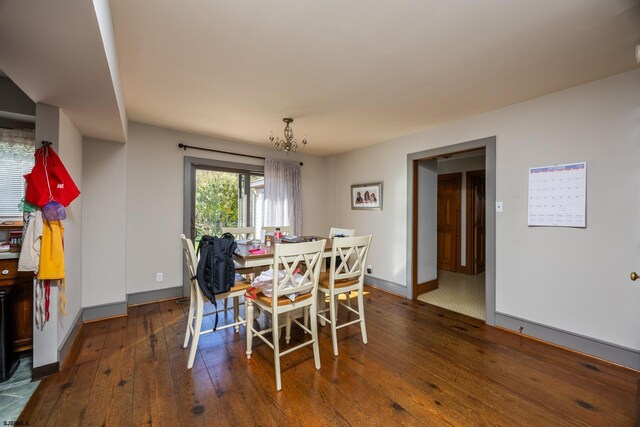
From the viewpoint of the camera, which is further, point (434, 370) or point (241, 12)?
point (434, 370)

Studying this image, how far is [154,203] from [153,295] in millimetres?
1254

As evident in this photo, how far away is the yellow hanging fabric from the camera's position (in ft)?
6.38

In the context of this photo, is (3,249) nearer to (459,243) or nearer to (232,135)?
(232,135)

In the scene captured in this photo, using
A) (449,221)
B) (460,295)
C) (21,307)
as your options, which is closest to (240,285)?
(21,307)

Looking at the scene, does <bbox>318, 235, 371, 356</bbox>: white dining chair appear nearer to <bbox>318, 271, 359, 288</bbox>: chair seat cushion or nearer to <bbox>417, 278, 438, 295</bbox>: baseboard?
<bbox>318, 271, 359, 288</bbox>: chair seat cushion

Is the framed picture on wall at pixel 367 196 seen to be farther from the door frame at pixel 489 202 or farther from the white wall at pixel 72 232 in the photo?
the white wall at pixel 72 232

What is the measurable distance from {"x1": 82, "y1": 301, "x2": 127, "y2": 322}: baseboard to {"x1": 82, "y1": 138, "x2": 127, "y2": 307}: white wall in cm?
4

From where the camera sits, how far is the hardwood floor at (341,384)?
1641 millimetres

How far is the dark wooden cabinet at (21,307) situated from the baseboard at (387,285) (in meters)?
4.06

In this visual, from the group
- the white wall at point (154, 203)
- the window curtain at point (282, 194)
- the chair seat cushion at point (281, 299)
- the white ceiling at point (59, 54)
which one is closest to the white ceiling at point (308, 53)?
the white ceiling at point (59, 54)

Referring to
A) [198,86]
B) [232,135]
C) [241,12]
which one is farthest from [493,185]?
[232,135]

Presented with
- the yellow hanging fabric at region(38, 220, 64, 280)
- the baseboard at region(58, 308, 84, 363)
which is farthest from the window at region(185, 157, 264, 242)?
the yellow hanging fabric at region(38, 220, 64, 280)

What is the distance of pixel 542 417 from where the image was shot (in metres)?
1.64

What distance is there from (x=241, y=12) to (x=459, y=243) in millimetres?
5676
